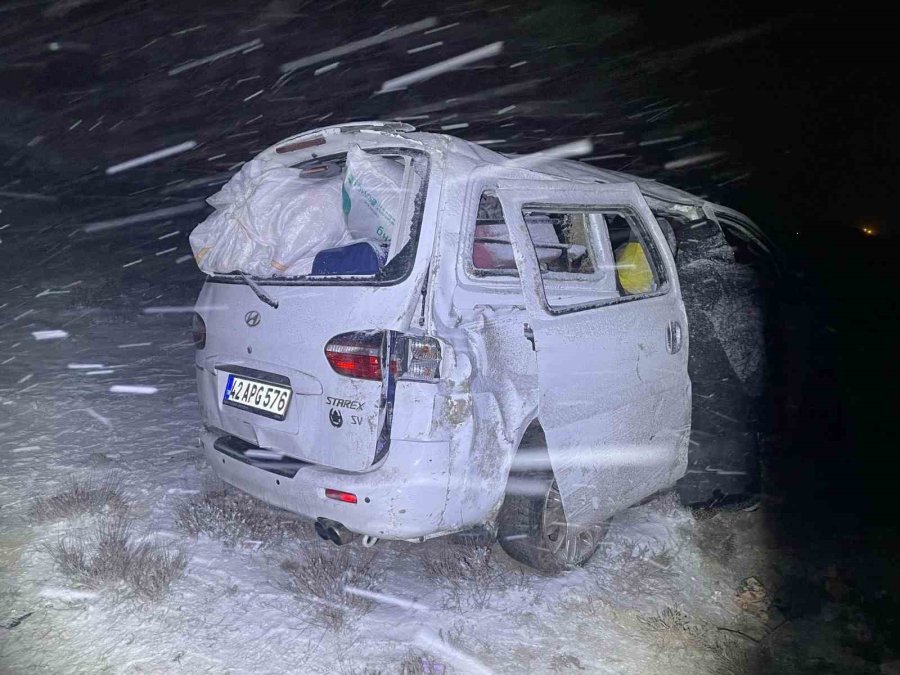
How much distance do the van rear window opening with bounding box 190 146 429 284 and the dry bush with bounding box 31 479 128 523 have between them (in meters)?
1.47

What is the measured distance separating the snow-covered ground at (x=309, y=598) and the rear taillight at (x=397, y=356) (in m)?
1.16

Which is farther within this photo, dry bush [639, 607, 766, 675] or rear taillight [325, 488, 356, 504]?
dry bush [639, 607, 766, 675]

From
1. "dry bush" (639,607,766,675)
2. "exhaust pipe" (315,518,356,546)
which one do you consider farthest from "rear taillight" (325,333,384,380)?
"dry bush" (639,607,766,675)

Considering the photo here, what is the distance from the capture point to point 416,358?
2715 mm

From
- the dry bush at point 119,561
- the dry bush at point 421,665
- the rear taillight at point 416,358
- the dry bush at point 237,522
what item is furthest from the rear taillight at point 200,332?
the dry bush at point 421,665

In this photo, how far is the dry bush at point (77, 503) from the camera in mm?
3641

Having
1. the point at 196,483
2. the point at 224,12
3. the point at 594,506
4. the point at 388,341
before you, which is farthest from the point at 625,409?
the point at 224,12

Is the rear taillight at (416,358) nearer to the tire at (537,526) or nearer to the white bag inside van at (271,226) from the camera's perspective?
the tire at (537,526)

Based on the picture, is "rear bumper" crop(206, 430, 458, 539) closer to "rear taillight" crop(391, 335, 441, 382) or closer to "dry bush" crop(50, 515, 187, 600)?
"rear taillight" crop(391, 335, 441, 382)

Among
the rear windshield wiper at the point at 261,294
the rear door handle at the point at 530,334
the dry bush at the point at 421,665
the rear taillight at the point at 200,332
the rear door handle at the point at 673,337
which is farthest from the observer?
the rear door handle at the point at 673,337

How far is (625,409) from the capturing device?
11.4 feet

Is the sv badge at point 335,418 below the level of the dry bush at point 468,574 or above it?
above

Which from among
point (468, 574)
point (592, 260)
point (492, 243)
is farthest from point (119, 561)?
point (592, 260)

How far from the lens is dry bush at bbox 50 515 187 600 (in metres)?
3.03
